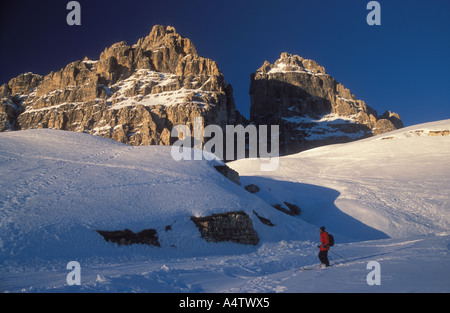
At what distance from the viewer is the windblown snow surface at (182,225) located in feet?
24.6

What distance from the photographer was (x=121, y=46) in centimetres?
14750

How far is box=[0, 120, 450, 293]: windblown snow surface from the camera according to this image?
7.48 meters

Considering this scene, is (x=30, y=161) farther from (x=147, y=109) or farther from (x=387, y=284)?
(x=147, y=109)

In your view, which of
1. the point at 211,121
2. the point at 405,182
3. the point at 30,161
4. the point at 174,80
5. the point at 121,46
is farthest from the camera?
the point at 121,46

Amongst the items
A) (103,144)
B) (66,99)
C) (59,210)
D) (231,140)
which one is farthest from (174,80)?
(59,210)

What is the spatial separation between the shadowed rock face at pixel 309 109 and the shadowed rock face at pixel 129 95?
121ft

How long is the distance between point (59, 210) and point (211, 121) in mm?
102187

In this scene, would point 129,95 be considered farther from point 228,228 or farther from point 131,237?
point 131,237

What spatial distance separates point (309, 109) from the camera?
181 m

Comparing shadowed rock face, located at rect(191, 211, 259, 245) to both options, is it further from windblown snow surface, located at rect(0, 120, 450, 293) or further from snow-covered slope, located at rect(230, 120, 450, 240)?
snow-covered slope, located at rect(230, 120, 450, 240)

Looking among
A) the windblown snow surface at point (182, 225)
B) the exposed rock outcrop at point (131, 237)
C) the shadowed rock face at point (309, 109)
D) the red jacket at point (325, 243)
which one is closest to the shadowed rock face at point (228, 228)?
the windblown snow surface at point (182, 225)

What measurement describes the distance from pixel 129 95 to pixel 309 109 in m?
114
